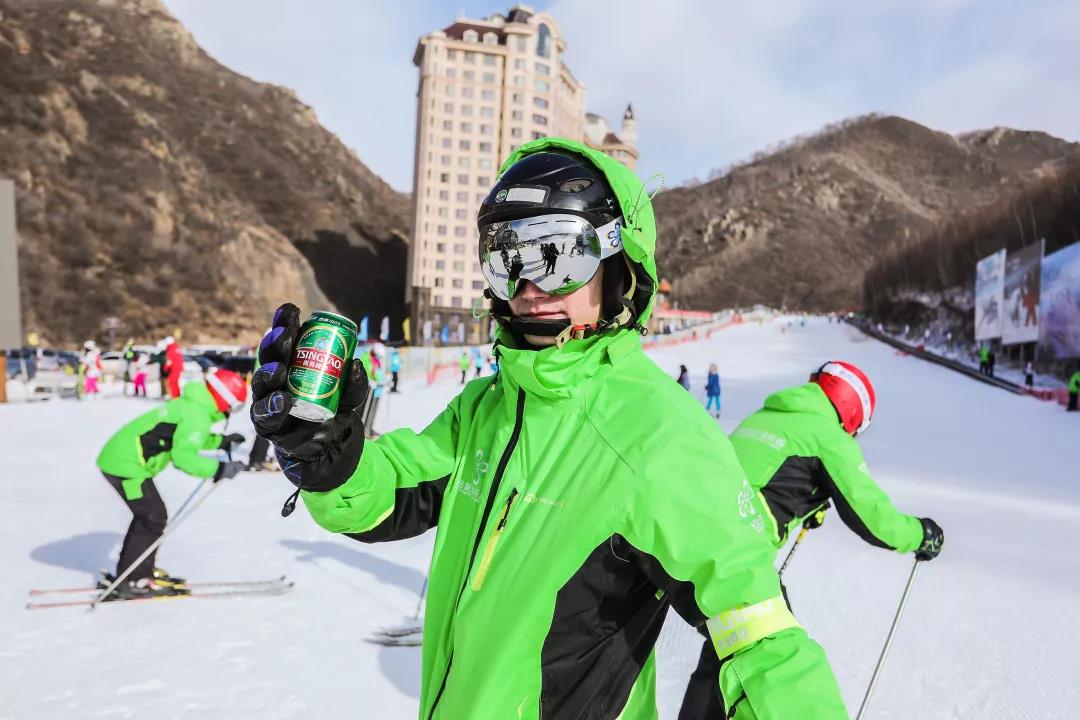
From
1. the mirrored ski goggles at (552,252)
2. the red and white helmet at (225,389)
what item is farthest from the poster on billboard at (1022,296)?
the mirrored ski goggles at (552,252)

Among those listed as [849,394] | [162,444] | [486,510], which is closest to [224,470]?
[162,444]

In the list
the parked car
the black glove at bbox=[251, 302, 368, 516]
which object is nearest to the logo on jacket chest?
the black glove at bbox=[251, 302, 368, 516]

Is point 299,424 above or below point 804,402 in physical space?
above

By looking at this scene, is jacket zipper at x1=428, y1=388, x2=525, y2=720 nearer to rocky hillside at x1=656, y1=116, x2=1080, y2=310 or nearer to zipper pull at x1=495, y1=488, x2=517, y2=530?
zipper pull at x1=495, y1=488, x2=517, y2=530

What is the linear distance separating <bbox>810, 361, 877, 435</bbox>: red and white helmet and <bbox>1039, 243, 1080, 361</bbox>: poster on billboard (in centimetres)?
2699

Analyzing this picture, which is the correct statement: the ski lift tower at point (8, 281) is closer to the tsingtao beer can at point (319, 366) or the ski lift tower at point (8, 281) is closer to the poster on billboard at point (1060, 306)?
the tsingtao beer can at point (319, 366)

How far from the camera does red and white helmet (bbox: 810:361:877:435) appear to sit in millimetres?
3746

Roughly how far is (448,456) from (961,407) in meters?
21.8

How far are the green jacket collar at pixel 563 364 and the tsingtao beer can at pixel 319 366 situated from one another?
362 millimetres

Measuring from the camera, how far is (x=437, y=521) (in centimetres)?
191

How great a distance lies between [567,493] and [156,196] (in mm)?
61759

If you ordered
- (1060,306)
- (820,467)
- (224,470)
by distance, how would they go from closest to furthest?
(820,467), (224,470), (1060,306)

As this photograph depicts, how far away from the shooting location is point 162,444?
5914 mm

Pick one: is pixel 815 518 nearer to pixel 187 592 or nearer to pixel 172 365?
pixel 187 592
